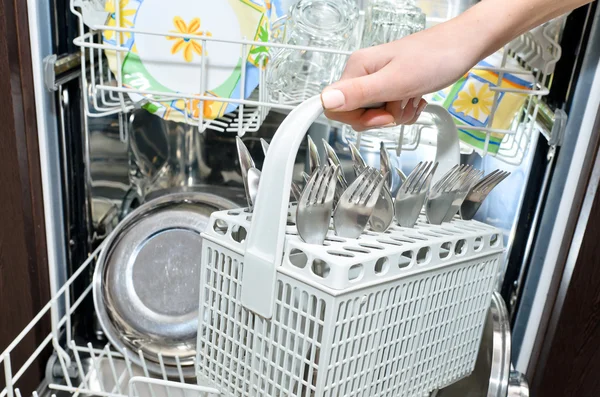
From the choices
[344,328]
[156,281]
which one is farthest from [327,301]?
[156,281]

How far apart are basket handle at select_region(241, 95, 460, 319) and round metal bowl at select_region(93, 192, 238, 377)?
15.8 inches

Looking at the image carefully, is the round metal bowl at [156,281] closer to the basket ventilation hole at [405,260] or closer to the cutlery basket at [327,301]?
the cutlery basket at [327,301]

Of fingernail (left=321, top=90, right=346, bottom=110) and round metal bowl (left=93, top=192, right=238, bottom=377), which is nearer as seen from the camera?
fingernail (left=321, top=90, right=346, bottom=110)

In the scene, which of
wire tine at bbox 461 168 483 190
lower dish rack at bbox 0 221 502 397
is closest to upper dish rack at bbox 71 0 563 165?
wire tine at bbox 461 168 483 190

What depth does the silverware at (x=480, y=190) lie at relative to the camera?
0.66m

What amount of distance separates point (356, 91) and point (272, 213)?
0.45ft

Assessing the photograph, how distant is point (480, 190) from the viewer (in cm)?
67

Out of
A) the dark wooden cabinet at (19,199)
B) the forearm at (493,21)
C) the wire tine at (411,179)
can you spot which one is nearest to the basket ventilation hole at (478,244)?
the wire tine at (411,179)

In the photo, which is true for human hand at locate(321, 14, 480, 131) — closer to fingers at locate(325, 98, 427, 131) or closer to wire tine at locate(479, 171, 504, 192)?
fingers at locate(325, 98, 427, 131)

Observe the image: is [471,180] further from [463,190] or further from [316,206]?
[316,206]

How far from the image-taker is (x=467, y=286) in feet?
2.05

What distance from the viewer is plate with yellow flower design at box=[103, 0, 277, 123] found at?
77 cm

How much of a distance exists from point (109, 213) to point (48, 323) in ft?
0.69

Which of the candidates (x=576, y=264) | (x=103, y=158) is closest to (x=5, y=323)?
(x=103, y=158)
